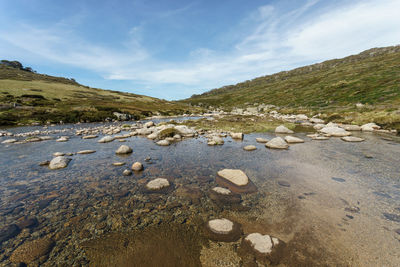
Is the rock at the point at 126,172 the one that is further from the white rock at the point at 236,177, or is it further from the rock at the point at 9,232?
the white rock at the point at 236,177

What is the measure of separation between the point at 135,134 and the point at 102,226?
69.3ft

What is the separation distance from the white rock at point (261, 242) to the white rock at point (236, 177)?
12.5ft

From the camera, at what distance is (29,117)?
40.0 meters

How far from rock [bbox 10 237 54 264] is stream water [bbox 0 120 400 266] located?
135 millimetres

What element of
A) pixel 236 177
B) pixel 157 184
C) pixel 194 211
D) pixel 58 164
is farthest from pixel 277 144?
pixel 58 164

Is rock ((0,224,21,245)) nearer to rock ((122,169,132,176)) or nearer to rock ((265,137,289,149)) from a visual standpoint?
rock ((122,169,132,176))

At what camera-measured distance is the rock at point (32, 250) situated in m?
4.69

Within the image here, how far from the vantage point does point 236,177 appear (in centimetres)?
955

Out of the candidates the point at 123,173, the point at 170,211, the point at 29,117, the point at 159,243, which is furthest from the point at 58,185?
the point at 29,117

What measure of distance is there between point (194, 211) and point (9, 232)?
6.65 m

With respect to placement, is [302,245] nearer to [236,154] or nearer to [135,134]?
[236,154]

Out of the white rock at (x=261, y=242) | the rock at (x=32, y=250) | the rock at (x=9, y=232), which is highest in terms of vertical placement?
the rock at (x=9, y=232)

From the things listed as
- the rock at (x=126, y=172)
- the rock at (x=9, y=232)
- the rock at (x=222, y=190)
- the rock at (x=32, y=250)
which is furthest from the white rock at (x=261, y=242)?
the rock at (x=126, y=172)

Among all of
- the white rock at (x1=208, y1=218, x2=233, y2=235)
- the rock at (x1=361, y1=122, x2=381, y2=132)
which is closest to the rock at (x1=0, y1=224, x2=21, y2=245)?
the white rock at (x1=208, y1=218, x2=233, y2=235)
